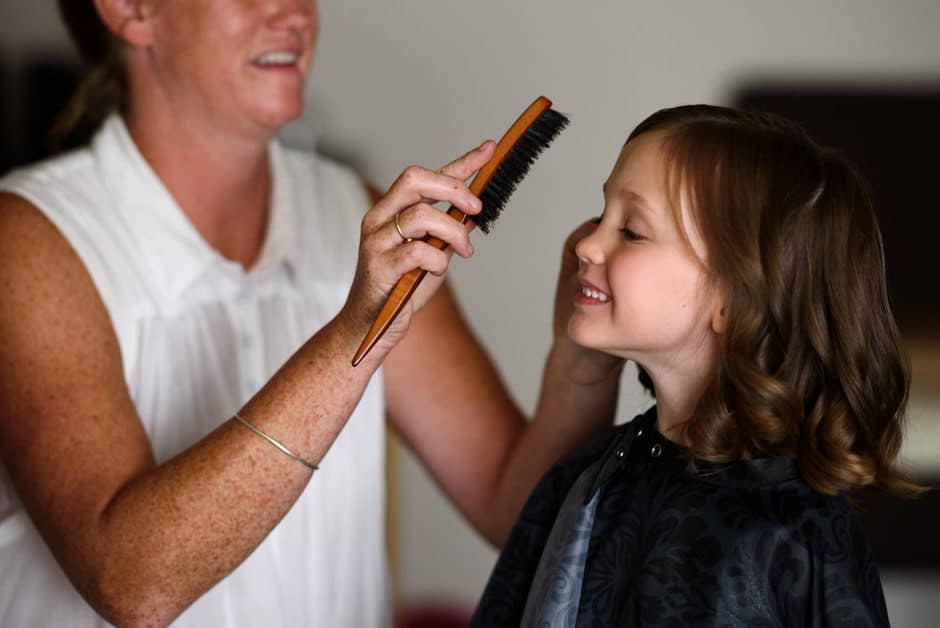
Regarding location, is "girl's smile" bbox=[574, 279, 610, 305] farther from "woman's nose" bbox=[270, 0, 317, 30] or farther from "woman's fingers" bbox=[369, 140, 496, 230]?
"woman's nose" bbox=[270, 0, 317, 30]

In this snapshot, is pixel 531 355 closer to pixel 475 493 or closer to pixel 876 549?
pixel 876 549

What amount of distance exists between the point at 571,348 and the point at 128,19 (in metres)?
0.71

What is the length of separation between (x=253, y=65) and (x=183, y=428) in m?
0.44

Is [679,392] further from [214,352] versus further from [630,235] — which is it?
[214,352]

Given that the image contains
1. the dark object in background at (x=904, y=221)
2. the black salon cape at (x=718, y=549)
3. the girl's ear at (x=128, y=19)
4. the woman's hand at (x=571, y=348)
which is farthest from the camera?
the dark object in background at (x=904, y=221)

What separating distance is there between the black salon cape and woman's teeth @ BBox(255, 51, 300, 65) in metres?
0.63

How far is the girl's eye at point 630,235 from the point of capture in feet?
3.36

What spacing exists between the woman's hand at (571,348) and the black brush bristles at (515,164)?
0.15m

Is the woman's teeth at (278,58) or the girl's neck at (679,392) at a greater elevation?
the woman's teeth at (278,58)

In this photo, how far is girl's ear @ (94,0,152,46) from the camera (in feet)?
4.70

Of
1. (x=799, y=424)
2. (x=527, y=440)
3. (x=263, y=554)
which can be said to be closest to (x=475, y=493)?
(x=527, y=440)

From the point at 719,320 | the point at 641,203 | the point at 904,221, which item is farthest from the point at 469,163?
the point at 904,221

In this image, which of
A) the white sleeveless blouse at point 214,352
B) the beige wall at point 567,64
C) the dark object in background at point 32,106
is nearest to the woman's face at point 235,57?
the white sleeveless blouse at point 214,352

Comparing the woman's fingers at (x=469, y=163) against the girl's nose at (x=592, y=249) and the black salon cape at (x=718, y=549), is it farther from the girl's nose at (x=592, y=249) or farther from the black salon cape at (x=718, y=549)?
the black salon cape at (x=718, y=549)
